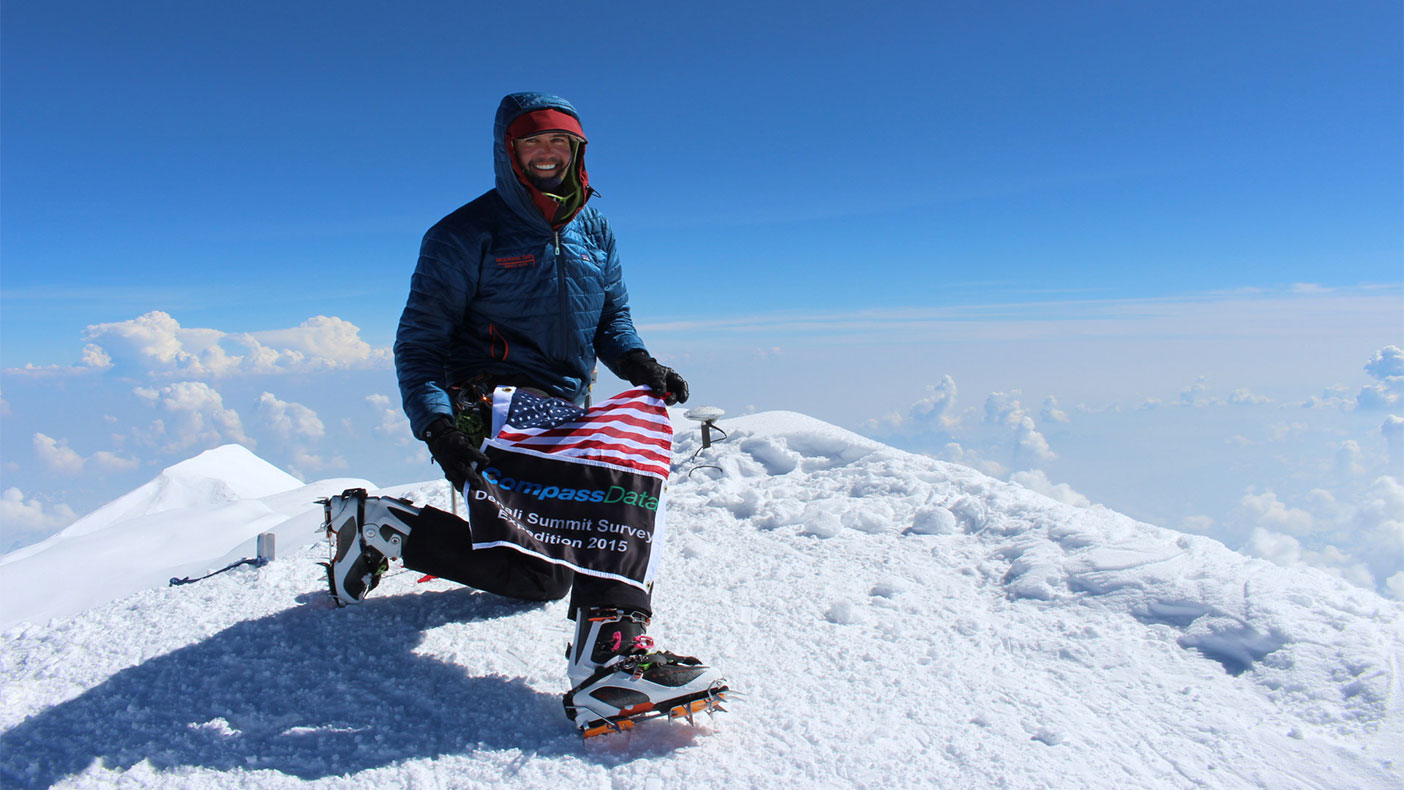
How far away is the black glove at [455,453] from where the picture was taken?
8.28 ft

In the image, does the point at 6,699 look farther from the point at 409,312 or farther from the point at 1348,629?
the point at 1348,629

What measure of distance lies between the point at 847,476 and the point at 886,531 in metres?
1.02

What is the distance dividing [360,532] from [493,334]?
0.95 meters

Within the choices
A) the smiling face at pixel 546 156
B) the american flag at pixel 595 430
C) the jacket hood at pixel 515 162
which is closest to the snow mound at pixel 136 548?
the american flag at pixel 595 430

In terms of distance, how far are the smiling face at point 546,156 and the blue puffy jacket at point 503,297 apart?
0.06 meters

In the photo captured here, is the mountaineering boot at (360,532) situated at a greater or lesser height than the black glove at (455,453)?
lesser

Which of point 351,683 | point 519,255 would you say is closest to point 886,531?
point 519,255

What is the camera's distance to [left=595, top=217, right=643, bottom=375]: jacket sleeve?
10.9 feet

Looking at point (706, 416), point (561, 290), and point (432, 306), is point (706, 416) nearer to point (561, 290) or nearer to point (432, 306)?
point (561, 290)

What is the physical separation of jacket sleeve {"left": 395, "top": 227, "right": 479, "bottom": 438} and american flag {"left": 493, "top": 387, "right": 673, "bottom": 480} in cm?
30

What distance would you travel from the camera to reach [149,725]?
7.29ft

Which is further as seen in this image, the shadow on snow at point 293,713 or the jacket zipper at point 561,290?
the jacket zipper at point 561,290

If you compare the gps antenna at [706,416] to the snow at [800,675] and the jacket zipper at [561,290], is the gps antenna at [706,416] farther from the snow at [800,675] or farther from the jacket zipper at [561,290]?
the jacket zipper at [561,290]

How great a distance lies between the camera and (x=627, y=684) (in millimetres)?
2217
